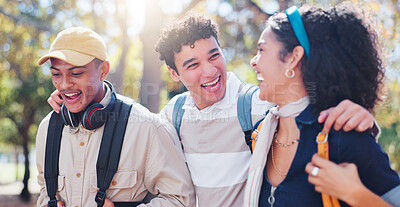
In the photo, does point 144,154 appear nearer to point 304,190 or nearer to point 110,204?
point 110,204

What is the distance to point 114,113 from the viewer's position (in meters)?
3.06

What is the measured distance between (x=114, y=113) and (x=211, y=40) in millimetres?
1171

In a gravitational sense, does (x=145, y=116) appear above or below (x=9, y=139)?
above

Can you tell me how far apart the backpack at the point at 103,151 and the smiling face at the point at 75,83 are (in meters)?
0.24

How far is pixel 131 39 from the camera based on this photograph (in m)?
10.6

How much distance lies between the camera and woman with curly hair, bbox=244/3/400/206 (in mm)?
1991

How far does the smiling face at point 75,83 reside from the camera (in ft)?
10.0

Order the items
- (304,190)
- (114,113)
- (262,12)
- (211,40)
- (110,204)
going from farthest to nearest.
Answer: (262,12)
(211,40)
(114,113)
(110,204)
(304,190)

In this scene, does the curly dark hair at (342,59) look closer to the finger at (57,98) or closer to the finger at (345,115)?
the finger at (345,115)

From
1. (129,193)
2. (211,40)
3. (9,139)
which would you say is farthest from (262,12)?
(9,139)

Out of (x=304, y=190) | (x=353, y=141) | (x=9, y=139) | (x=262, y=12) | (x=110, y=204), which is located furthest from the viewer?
(x=9, y=139)

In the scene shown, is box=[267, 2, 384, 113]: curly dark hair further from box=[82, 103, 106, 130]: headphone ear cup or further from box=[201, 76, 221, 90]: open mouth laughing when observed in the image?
box=[82, 103, 106, 130]: headphone ear cup

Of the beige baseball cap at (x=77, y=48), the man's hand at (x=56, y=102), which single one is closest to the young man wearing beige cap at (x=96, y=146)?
the beige baseball cap at (x=77, y=48)

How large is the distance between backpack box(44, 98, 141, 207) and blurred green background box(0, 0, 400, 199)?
5.94 ft
